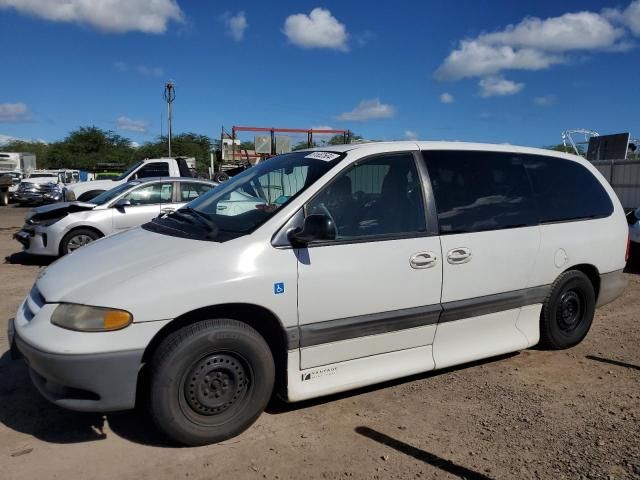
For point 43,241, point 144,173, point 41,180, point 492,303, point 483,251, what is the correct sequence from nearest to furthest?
point 483,251 → point 492,303 → point 43,241 → point 144,173 → point 41,180

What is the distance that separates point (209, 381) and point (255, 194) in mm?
1392

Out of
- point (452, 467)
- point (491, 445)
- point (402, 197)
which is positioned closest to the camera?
point (452, 467)

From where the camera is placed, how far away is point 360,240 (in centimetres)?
354

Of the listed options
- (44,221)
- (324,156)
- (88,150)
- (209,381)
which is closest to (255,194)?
(324,156)

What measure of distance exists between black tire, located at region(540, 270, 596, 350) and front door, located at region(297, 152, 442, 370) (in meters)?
1.37

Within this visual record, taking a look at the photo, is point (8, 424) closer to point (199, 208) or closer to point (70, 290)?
point (70, 290)

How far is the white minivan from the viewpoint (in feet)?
9.70

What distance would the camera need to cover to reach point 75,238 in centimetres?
895

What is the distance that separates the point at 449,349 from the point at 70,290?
2.59 m

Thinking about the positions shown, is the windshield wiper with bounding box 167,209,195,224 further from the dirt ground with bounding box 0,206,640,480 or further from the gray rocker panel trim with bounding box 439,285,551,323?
the gray rocker panel trim with bounding box 439,285,551,323

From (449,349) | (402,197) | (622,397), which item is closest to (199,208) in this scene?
(402,197)

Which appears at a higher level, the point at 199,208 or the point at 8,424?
the point at 199,208

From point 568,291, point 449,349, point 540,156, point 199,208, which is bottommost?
point 449,349

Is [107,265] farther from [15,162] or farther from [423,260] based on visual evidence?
[15,162]
